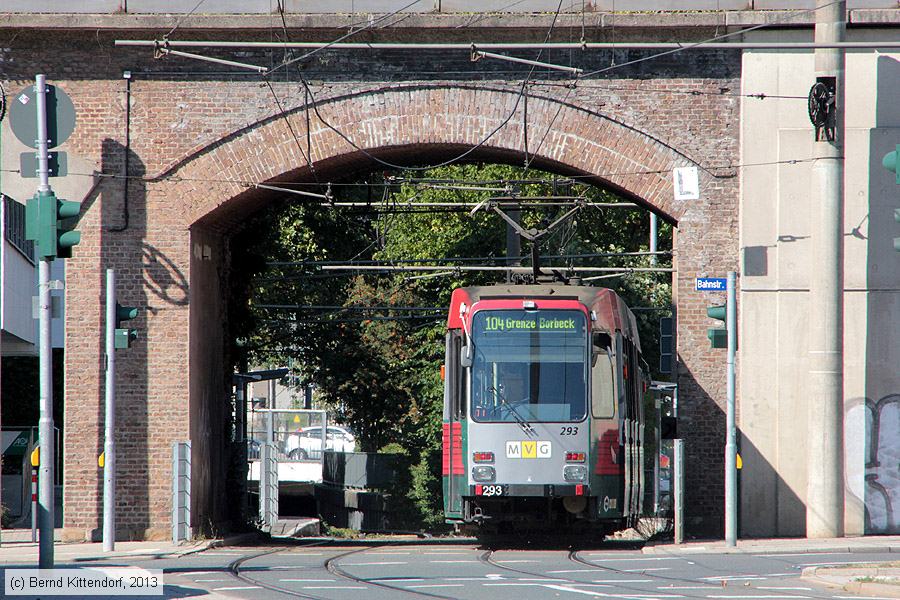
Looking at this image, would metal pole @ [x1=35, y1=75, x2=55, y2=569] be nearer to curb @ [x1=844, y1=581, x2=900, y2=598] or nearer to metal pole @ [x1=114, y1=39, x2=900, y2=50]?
metal pole @ [x1=114, y1=39, x2=900, y2=50]

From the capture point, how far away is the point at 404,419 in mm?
43812

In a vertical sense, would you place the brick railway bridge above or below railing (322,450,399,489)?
above

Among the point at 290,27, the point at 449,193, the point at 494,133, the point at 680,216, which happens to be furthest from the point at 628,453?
the point at 449,193

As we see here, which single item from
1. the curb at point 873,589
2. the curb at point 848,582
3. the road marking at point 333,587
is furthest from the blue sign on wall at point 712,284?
the road marking at point 333,587

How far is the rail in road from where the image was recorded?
516 inches

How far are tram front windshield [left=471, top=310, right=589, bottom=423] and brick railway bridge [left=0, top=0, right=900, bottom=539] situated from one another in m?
3.79

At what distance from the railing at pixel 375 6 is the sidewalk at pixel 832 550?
8.30 meters

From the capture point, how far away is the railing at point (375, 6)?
69.5 ft

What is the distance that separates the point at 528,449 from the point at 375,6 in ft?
25.5

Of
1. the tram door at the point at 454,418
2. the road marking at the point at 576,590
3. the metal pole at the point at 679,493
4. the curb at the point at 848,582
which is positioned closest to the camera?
the road marking at the point at 576,590

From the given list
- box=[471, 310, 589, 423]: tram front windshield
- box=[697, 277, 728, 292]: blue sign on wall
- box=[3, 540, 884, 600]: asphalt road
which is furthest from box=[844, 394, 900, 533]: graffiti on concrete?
box=[471, 310, 589, 423]: tram front windshield

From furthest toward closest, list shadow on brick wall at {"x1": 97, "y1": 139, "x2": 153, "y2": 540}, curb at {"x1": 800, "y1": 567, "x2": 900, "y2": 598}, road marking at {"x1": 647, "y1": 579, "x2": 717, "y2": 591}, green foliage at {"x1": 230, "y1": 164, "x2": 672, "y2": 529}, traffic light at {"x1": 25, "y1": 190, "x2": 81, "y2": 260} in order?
green foliage at {"x1": 230, "y1": 164, "x2": 672, "y2": 529}
shadow on brick wall at {"x1": 97, "y1": 139, "x2": 153, "y2": 540}
traffic light at {"x1": 25, "y1": 190, "x2": 81, "y2": 260}
road marking at {"x1": 647, "y1": 579, "x2": 717, "y2": 591}
curb at {"x1": 800, "y1": 567, "x2": 900, "y2": 598}

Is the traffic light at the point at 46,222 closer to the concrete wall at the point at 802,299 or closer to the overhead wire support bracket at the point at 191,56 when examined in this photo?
the overhead wire support bracket at the point at 191,56

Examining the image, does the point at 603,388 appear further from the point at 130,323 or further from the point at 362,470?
the point at 362,470
